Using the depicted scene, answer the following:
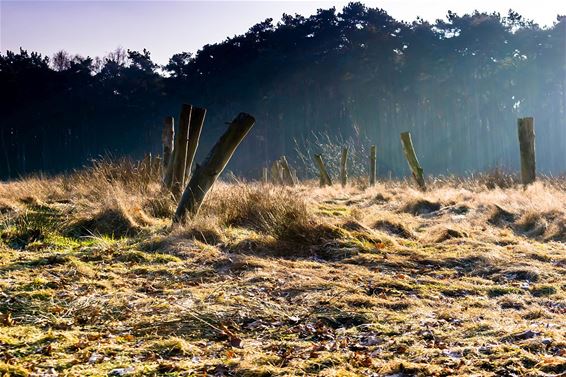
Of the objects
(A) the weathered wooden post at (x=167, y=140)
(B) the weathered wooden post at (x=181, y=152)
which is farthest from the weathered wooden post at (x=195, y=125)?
(A) the weathered wooden post at (x=167, y=140)

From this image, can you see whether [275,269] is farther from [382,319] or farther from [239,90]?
[239,90]

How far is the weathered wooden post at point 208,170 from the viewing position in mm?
7770

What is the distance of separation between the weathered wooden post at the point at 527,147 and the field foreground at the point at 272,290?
3229mm

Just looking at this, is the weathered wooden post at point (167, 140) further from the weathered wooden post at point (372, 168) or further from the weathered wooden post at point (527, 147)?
the weathered wooden post at point (372, 168)

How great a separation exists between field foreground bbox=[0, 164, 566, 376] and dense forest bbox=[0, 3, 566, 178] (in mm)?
37973

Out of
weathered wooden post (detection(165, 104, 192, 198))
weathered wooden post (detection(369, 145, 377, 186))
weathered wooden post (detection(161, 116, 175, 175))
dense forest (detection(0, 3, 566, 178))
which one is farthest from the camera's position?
dense forest (detection(0, 3, 566, 178))

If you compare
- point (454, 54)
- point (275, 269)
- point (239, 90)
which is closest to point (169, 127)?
point (275, 269)

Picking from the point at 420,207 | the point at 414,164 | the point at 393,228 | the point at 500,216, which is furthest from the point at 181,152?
the point at 414,164

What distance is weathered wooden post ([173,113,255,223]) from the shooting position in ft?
25.5

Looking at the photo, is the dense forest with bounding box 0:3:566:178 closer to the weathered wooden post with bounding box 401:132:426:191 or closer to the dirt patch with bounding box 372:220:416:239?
the weathered wooden post with bounding box 401:132:426:191

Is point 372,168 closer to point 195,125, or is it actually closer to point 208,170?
point 195,125

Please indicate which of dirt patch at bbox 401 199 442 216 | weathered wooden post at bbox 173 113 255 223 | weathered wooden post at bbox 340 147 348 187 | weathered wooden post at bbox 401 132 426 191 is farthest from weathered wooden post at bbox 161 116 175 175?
weathered wooden post at bbox 340 147 348 187

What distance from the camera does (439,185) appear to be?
16.3m

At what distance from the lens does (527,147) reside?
12.4 meters
